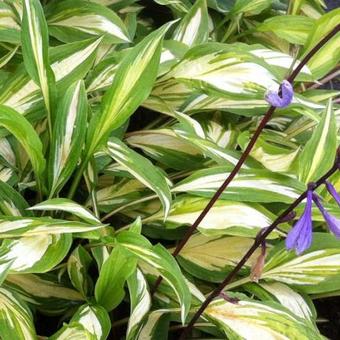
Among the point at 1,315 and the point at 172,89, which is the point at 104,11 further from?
the point at 1,315

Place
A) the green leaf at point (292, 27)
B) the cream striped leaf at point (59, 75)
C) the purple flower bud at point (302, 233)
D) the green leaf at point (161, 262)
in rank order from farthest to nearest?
the green leaf at point (292, 27), the cream striped leaf at point (59, 75), the green leaf at point (161, 262), the purple flower bud at point (302, 233)

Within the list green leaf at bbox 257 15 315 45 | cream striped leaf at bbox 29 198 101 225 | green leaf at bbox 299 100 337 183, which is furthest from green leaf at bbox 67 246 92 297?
green leaf at bbox 257 15 315 45

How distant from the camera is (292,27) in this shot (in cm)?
142

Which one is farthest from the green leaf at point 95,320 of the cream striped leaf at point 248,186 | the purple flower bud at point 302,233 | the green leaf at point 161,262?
the purple flower bud at point 302,233

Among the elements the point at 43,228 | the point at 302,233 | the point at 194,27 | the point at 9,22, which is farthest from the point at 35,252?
the point at 194,27

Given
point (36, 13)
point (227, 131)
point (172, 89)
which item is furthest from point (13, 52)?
point (227, 131)

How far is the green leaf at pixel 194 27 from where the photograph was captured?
1.35 metres

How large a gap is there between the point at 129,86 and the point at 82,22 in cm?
36

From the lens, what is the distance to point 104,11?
129 centimetres

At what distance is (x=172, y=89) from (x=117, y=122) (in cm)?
30

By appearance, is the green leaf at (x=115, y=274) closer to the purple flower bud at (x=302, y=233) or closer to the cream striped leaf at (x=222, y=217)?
the cream striped leaf at (x=222, y=217)

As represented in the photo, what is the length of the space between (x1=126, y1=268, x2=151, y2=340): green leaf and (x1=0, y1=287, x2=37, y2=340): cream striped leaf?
0.14m

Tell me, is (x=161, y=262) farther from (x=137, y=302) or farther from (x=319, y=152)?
(x=319, y=152)

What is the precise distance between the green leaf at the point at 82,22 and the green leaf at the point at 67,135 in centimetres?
27
